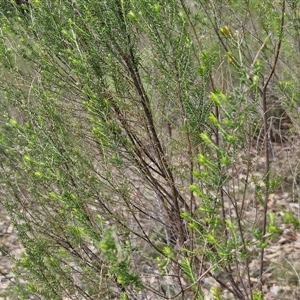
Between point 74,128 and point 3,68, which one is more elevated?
point 3,68

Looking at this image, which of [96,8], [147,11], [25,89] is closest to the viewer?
[147,11]

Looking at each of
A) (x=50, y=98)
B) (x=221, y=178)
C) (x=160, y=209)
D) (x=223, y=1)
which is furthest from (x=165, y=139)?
(x=221, y=178)

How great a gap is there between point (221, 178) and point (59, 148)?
1270mm

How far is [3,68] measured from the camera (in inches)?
136

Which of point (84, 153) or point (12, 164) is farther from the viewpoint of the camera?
point (12, 164)

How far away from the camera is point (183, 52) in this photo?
8.41 ft

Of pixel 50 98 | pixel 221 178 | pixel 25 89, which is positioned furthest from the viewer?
pixel 25 89

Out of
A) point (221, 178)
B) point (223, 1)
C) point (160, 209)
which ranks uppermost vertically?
point (223, 1)

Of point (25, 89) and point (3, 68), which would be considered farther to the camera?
point (25, 89)

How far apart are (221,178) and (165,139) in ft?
5.46

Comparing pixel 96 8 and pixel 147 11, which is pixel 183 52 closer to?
pixel 147 11

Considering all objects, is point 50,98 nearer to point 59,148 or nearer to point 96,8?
point 59,148

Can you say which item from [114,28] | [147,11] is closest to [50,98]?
[114,28]

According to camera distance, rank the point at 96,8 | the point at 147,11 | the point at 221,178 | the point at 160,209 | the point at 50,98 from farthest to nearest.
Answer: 1. the point at 160,209
2. the point at 50,98
3. the point at 96,8
4. the point at 147,11
5. the point at 221,178
